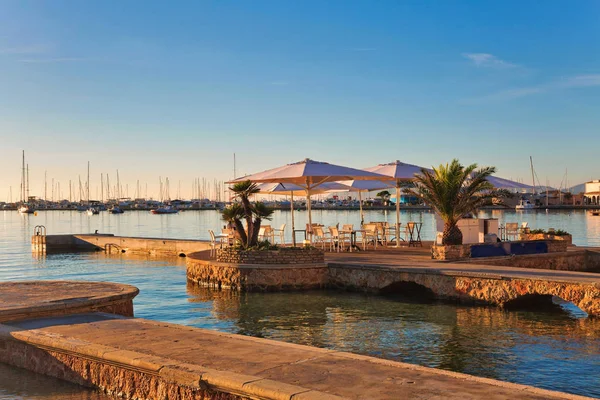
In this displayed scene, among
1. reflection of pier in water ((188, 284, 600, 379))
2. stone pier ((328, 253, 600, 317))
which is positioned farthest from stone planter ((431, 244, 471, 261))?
reflection of pier in water ((188, 284, 600, 379))

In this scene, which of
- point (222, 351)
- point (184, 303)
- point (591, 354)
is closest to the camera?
point (222, 351)

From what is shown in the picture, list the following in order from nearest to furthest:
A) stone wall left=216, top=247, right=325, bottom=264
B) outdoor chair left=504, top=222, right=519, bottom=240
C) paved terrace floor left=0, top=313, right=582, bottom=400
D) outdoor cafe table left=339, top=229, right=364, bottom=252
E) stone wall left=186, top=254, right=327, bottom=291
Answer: paved terrace floor left=0, top=313, right=582, bottom=400 → stone wall left=186, top=254, right=327, bottom=291 → stone wall left=216, top=247, right=325, bottom=264 → outdoor cafe table left=339, top=229, right=364, bottom=252 → outdoor chair left=504, top=222, right=519, bottom=240

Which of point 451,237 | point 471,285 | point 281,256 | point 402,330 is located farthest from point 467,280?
point 281,256

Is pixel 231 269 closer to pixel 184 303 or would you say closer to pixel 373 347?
pixel 184 303

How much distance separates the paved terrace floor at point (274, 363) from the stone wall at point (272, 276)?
830 cm

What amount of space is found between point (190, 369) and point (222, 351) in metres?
0.98

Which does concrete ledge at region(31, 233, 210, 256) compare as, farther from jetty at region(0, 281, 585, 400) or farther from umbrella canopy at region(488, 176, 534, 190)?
jetty at region(0, 281, 585, 400)

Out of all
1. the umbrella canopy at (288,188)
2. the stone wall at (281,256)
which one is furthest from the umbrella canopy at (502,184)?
the stone wall at (281,256)

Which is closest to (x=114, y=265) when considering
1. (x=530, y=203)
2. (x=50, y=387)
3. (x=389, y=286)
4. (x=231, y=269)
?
(x=231, y=269)

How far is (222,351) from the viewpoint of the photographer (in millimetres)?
7781

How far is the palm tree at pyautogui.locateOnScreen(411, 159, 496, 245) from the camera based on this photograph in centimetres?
1933

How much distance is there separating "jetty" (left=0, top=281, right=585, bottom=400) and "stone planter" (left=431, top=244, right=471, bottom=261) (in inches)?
434

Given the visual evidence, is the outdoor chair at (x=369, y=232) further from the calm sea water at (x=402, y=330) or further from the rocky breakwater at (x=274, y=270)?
the calm sea water at (x=402, y=330)

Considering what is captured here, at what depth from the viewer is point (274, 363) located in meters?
7.17
